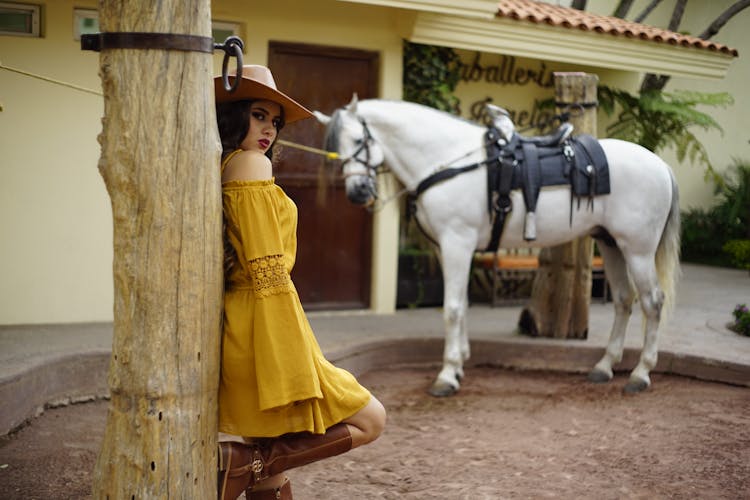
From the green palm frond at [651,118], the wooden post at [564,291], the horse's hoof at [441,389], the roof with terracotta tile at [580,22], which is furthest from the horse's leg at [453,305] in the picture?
the green palm frond at [651,118]

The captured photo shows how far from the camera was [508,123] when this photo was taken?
6602 millimetres

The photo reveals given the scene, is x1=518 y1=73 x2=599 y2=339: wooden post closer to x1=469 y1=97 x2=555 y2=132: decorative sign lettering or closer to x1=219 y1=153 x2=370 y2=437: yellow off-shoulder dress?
x1=469 y1=97 x2=555 y2=132: decorative sign lettering

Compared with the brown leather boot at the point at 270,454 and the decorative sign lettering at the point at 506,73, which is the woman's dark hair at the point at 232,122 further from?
the decorative sign lettering at the point at 506,73

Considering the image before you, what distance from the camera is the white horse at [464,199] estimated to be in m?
6.39

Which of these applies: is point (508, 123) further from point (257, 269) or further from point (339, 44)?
point (257, 269)

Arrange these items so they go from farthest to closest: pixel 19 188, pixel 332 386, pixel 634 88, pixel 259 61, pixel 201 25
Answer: pixel 634 88 → pixel 259 61 → pixel 19 188 → pixel 332 386 → pixel 201 25

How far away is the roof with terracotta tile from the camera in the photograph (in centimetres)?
863

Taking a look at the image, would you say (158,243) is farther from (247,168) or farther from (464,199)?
(464,199)

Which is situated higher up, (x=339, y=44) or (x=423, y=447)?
(x=339, y=44)

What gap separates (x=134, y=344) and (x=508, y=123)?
4519 mm

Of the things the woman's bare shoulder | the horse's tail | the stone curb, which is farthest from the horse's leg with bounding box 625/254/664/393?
the woman's bare shoulder

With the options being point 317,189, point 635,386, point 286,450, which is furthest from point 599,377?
point 286,450

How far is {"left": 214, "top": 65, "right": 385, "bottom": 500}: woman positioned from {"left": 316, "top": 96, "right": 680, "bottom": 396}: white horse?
10.8 feet

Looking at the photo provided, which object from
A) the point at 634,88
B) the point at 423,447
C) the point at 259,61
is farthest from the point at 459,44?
the point at 423,447
